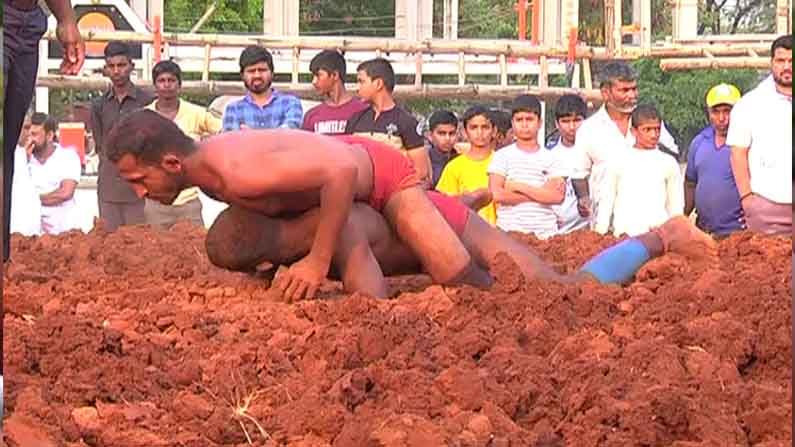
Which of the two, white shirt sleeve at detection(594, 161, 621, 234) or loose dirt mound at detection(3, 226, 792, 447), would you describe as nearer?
loose dirt mound at detection(3, 226, 792, 447)

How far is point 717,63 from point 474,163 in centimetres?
1108

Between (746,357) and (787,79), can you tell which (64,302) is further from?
(787,79)

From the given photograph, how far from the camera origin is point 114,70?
997 cm

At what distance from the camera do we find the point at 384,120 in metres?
8.80

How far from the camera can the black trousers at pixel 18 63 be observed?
6148 millimetres

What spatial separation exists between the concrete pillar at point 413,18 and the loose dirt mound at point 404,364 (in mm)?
21959

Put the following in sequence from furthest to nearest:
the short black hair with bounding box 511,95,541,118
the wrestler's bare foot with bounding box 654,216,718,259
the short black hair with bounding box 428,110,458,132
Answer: the short black hair with bounding box 428,110,458,132
the short black hair with bounding box 511,95,541,118
the wrestler's bare foot with bounding box 654,216,718,259

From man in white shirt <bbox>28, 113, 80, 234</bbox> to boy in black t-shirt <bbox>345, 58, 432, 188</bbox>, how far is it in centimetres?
260

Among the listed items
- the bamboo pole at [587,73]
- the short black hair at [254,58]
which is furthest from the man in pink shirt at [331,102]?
the bamboo pole at [587,73]

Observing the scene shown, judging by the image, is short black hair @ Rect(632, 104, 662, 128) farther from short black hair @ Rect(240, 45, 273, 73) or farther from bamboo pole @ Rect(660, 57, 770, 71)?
bamboo pole @ Rect(660, 57, 770, 71)

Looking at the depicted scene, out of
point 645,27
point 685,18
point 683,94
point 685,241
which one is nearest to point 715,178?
point 685,241

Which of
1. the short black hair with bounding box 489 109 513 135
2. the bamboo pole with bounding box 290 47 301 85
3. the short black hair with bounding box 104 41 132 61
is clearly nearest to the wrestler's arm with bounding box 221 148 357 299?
the short black hair with bounding box 489 109 513 135

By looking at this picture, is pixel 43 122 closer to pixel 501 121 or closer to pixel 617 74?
pixel 501 121

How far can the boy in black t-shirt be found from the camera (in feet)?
28.5
